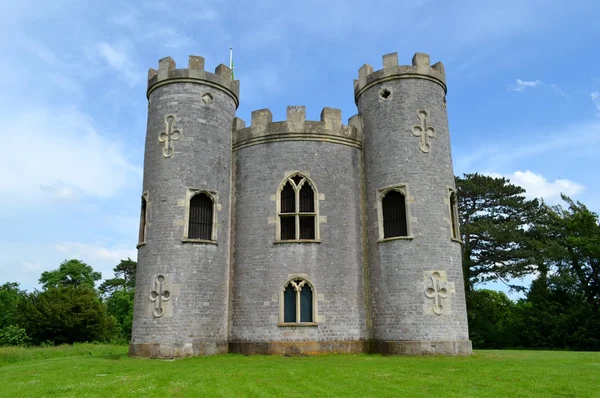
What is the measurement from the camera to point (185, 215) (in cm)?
1802

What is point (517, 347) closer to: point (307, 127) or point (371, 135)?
point (371, 135)

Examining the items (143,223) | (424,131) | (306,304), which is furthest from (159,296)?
(424,131)

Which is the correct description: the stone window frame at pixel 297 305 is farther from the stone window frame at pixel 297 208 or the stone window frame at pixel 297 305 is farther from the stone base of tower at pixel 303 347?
the stone window frame at pixel 297 208

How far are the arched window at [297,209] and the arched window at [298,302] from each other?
1776 millimetres

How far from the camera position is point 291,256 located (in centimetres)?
1795

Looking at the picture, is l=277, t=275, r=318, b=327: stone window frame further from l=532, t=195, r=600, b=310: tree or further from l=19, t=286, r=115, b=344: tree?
l=19, t=286, r=115, b=344: tree

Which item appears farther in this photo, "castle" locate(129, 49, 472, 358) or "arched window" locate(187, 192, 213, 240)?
"arched window" locate(187, 192, 213, 240)

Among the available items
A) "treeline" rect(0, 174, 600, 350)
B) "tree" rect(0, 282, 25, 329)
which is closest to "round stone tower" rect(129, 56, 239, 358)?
"treeline" rect(0, 174, 600, 350)

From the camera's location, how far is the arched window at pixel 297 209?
18.5 meters

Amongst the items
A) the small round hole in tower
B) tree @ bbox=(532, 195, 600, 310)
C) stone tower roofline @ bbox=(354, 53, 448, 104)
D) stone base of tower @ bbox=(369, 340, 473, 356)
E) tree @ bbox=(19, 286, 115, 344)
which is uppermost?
stone tower roofline @ bbox=(354, 53, 448, 104)

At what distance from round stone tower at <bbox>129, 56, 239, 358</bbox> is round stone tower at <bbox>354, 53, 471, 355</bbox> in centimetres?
574

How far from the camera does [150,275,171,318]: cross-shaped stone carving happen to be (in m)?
17.0

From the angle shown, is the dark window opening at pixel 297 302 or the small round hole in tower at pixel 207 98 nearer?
the dark window opening at pixel 297 302

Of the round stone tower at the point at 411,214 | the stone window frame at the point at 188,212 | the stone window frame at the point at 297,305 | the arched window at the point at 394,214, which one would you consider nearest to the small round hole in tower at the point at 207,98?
the stone window frame at the point at 188,212
